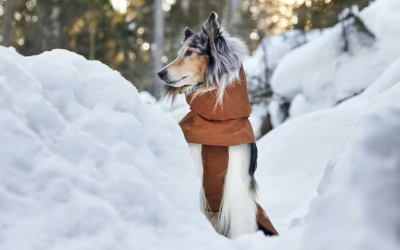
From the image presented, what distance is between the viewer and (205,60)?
8.46ft

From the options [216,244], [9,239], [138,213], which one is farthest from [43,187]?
[216,244]

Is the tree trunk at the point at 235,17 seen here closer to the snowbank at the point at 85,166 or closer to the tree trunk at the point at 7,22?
the tree trunk at the point at 7,22

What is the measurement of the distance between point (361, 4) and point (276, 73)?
1.82m

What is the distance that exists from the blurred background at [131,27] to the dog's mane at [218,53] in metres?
6.03

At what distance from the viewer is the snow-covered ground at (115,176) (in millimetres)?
993

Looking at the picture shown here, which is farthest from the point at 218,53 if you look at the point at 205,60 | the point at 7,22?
the point at 7,22

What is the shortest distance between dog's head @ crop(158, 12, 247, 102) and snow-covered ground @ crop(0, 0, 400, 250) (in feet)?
2.50

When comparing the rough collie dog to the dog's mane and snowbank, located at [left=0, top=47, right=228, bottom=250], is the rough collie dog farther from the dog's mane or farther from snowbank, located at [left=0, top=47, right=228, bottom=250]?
snowbank, located at [left=0, top=47, right=228, bottom=250]

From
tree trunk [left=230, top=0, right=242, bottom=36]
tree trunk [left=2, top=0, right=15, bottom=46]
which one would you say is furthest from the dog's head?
tree trunk [left=230, top=0, right=242, bottom=36]

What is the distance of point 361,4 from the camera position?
21.1 feet

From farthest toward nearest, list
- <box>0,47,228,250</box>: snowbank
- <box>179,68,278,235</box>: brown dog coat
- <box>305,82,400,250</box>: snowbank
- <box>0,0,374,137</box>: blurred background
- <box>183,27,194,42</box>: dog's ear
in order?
1. <box>0,0,374,137</box>: blurred background
2. <box>183,27,194,42</box>: dog's ear
3. <box>179,68,278,235</box>: brown dog coat
4. <box>0,47,228,250</box>: snowbank
5. <box>305,82,400,250</box>: snowbank

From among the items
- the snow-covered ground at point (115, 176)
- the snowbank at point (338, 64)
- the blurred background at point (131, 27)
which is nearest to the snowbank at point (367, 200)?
the snow-covered ground at point (115, 176)

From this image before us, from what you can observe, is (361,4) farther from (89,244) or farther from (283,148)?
(89,244)

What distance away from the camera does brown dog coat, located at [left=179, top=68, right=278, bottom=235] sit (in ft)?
8.14
